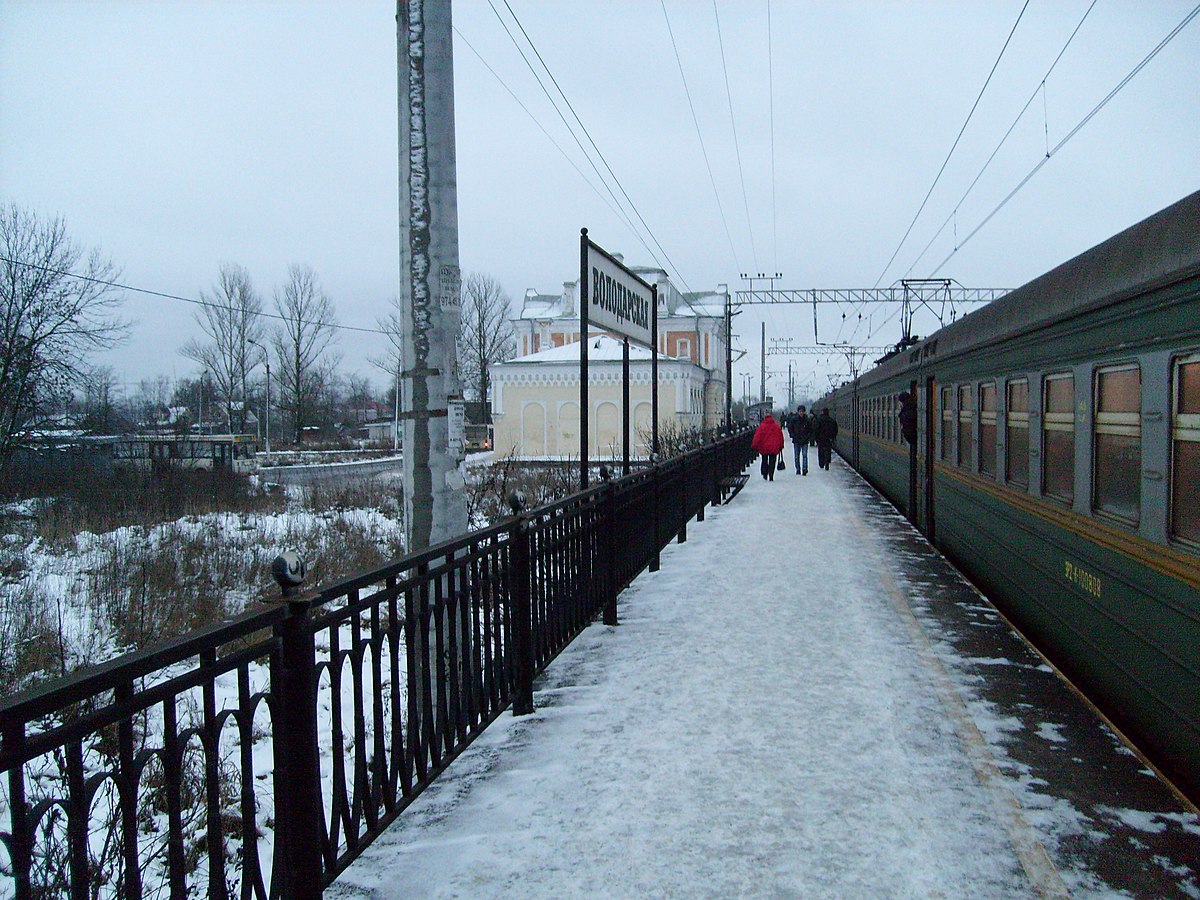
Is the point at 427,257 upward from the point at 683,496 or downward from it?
upward

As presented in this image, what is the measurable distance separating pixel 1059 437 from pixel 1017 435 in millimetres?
1214

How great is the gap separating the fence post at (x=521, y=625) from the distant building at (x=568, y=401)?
110ft

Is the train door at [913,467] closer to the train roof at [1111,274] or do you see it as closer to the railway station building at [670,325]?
the train roof at [1111,274]

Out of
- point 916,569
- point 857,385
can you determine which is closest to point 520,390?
point 857,385

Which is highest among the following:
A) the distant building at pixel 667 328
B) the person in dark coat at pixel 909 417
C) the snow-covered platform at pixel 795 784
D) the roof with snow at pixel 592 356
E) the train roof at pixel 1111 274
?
the distant building at pixel 667 328

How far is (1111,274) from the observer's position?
4539 mm

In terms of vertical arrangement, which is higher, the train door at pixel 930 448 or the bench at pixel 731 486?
the train door at pixel 930 448

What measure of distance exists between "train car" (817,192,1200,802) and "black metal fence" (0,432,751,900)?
123 inches

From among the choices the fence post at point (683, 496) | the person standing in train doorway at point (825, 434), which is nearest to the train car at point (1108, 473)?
the fence post at point (683, 496)

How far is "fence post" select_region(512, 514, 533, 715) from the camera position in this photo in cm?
484

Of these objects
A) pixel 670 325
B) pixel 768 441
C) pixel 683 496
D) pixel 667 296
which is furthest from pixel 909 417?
pixel 667 296

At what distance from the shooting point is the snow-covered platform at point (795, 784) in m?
3.17

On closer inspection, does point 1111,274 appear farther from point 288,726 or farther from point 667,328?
point 667,328

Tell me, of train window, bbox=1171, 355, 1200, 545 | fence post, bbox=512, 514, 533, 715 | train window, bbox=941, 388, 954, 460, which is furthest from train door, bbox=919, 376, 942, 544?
fence post, bbox=512, 514, 533, 715
